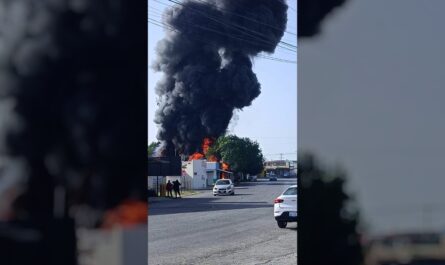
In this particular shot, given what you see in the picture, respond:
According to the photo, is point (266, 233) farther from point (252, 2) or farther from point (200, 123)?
point (200, 123)

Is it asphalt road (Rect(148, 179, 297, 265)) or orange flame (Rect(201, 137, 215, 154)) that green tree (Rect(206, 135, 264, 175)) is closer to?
orange flame (Rect(201, 137, 215, 154))

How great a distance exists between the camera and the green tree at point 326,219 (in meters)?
2.91

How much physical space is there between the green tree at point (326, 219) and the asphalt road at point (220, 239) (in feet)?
12.1

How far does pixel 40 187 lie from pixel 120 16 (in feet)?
3.65

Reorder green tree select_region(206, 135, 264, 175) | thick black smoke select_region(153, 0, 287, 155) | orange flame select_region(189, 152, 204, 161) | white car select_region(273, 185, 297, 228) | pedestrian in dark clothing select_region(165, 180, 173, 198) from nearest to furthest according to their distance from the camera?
white car select_region(273, 185, 297, 228), thick black smoke select_region(153, 0, 287, 155), pedestrian in dark clothing select_region(165, 180, 173, 198), orange flame select_region(189, 152, 204, 161), green tree select_region(206, 135, 264, 175)

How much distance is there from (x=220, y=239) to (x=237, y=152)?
1898 centimetres

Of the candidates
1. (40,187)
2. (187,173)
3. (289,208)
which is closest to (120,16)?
(40,187)

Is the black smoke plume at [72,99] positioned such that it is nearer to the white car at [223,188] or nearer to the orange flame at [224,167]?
the white car at [223,188]

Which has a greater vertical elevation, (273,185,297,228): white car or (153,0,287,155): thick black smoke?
(153,0,287,155): thick black smoke

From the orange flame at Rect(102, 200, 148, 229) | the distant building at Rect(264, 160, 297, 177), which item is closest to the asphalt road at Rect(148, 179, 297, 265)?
the orange flame at Rect(102, 200, 148, 229)

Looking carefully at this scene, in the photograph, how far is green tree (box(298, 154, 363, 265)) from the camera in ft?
9.53

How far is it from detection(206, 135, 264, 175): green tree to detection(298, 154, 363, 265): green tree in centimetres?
2268

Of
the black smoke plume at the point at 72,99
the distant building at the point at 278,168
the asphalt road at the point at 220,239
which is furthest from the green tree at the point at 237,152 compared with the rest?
the black smoke plume at the point at 72,99

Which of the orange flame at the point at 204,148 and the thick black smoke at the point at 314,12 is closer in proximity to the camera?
the thick black smoke at the point at 314,12
